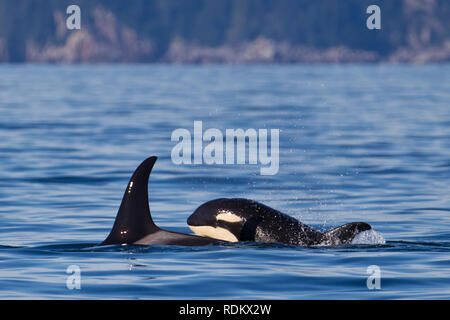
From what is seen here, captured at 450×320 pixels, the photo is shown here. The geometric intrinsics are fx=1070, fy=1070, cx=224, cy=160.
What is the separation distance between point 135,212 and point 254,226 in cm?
155

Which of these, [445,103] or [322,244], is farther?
[445,103]

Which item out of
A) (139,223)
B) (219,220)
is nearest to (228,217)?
(219,220)

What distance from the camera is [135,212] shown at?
13797mm

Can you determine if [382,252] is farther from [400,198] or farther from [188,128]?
[188,128]

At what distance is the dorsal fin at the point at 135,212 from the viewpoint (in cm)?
1370

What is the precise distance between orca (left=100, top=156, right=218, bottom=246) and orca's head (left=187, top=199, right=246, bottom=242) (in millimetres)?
167

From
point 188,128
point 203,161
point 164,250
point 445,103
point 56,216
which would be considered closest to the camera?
point 164,250

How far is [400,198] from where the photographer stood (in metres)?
20.7

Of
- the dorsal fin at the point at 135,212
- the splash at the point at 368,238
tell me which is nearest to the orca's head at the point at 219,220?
the dorsal fin at the point at 135,212

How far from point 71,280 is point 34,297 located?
763 millimetres

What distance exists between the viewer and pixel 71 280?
1217 centimetres

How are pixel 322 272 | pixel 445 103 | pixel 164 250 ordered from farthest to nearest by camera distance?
pixel 445 103 → pixel 164 250 → pixel 322 272

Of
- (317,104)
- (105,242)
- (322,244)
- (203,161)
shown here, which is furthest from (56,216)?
(317,104)

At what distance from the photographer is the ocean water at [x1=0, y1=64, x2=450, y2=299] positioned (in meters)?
12.2
